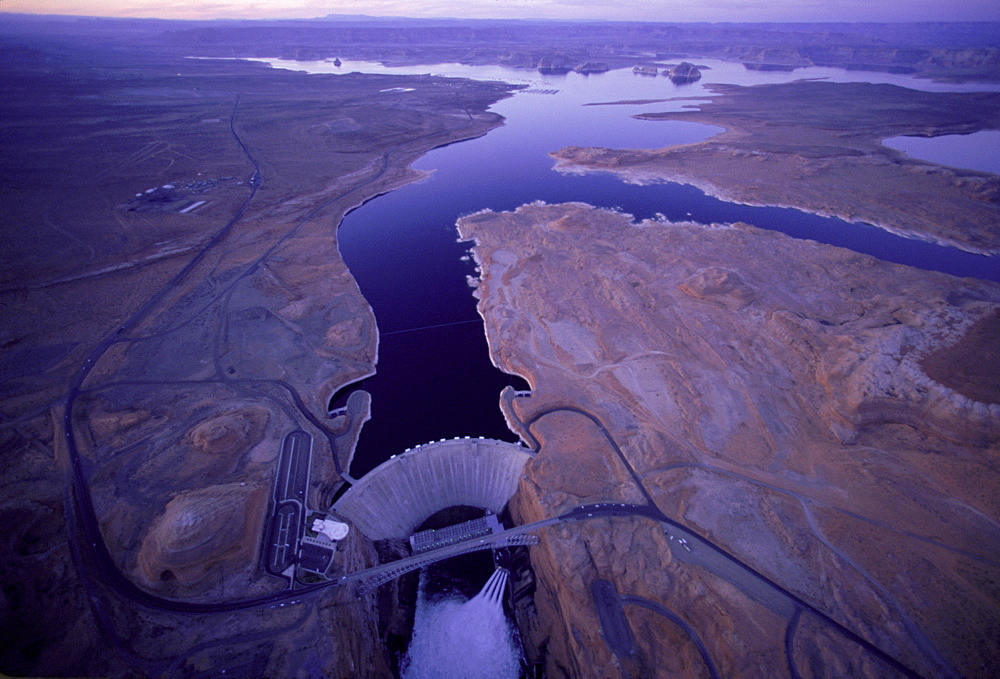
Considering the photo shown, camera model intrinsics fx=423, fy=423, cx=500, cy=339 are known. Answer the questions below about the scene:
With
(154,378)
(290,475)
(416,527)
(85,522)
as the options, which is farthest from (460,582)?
(154,378)

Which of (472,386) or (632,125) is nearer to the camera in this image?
(472,386)

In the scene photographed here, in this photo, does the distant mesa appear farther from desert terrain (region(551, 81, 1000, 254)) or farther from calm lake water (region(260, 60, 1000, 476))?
desert terrain (region(551, 81, 1000, 254))

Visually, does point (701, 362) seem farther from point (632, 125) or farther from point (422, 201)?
point (632, 125)

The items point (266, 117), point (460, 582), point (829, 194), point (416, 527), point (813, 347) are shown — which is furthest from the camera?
point (266, 117)

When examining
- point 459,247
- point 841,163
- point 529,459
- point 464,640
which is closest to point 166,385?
point 529,459

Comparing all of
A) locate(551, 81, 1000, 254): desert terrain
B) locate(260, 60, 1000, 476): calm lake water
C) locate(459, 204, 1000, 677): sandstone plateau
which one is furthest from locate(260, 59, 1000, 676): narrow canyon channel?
locate(551, 81, 1000, 254): desert terrain

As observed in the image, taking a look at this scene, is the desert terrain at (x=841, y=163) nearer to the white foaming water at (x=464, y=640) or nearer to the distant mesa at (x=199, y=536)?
the white foaming water at (x=464, y=640)

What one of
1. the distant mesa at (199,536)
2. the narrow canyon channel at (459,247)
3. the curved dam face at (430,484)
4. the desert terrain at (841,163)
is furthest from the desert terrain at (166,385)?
the desert terrain at (841,163)
